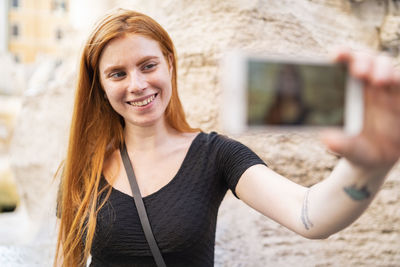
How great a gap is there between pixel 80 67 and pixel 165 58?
298 mm

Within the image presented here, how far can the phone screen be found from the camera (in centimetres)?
64

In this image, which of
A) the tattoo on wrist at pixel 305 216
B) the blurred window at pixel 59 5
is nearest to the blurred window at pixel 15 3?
the blurred window at pixel 59 5

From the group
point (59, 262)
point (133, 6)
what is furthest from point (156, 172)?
point (133, 6)

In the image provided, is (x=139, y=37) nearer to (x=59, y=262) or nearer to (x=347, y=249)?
(x=59, y=262)

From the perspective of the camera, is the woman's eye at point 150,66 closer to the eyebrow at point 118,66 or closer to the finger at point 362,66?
the eyebrow at point 118,66

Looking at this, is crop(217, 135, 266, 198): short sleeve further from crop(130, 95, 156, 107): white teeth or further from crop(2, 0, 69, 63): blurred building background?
crop(2, 0, 69, 63): blurred building background

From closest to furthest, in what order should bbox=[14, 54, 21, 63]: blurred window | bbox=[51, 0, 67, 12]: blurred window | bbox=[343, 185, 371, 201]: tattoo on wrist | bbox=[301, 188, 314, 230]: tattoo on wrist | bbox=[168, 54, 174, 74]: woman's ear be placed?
Result: bbox=[343, 185, 371, 201]: tattoo on wrist → bbox=[301, 188, 314, 230]: tattoo on wrist → bbox=[168, 54, 174, 74]: woman's ear → bbox=[14, 54, 21, 63]: blurred window → bbox=[51, 0, 67, 12]: blurred window

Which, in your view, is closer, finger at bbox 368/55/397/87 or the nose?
finger at bbox 368/55/397/87

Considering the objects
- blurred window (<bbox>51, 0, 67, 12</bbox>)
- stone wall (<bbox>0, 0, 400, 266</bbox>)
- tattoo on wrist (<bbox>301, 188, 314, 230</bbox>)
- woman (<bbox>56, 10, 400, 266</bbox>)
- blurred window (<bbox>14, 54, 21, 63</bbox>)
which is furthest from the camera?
blurred window (<bbox>51, 0, 67, 12</bbox>)

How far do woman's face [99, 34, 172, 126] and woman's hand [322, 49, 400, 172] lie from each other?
760 mm

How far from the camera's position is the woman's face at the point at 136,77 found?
4.02 ft

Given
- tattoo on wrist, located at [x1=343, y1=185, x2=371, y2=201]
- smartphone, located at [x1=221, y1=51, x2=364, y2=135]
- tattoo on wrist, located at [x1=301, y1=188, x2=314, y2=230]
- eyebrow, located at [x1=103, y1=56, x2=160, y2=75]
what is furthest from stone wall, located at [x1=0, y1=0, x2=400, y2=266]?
smartphone, located at [x1=221, y1=51, x2=364, y2=135]

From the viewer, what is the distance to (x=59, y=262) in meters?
1.50

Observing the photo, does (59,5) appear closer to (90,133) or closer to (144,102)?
(90,133)
